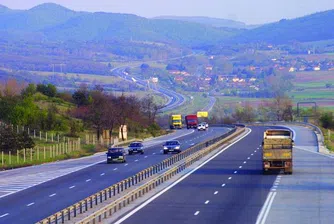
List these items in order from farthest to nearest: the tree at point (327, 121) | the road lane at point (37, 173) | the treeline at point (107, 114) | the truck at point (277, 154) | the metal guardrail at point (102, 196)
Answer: the tree at point (327, 121), the treeline at point (107, 114), the truck at point (277, 154), the road lane at point (37, 173), the metal guardrail at point (102, 196)

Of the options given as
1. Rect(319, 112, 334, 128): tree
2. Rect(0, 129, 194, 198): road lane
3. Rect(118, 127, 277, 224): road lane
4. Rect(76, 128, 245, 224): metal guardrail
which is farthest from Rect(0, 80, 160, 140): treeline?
Rect(118, 127, 277, 224): road lane

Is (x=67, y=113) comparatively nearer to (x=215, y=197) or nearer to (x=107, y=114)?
(x=107, y=114)

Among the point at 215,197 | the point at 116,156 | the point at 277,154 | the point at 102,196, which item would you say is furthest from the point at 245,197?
the point at 116,156

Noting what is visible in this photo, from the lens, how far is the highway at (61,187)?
36250mm

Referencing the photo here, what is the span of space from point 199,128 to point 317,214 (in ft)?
304

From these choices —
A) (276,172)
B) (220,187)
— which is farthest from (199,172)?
(220,187)

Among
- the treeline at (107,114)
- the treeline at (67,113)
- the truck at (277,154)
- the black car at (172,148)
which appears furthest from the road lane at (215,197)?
the treeline at (107,114)

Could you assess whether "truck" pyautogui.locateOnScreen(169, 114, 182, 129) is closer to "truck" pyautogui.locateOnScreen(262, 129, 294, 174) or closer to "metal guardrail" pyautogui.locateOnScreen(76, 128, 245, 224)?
"metal guardrail" pyautogui.locateOnScreen(76, 128, 245, 224)

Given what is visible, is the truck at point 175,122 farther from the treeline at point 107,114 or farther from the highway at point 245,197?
the highway at point 245,197

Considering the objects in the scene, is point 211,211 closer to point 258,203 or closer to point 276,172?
point 258,203

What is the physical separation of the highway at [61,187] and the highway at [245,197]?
12.2 feet

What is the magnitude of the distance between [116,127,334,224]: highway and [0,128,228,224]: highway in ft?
12.2

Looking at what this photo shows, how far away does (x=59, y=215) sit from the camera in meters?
30.8

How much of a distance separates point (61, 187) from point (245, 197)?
11.3 m
